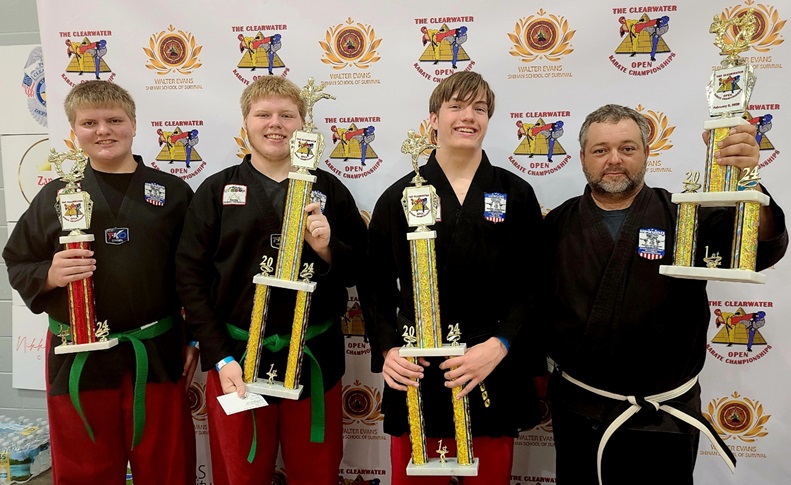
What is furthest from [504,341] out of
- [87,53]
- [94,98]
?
[87,53]

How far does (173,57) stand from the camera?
2.56 metres

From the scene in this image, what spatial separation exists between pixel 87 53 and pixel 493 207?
221cm

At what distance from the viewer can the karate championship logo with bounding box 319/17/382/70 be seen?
2.42 meters

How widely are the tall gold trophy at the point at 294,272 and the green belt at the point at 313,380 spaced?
128mm

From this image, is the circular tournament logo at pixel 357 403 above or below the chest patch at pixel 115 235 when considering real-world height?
below

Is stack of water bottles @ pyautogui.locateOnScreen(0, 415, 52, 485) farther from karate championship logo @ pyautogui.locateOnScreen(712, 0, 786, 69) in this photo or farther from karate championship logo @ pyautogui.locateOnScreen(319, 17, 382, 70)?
karate championship logo @ pyautogui.locateOnScreen(712, 0, 786, 69)

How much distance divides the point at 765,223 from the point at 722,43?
0.58 meters

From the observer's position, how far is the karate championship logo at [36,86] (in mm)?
2916

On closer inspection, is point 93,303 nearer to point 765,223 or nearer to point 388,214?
point 388,214

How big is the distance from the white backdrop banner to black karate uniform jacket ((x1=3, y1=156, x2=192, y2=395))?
577 millimetres

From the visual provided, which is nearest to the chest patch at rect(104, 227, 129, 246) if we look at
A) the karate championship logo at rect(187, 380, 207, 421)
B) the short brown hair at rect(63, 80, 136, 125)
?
the short brown hair at rect(63, 80, 136, 125)

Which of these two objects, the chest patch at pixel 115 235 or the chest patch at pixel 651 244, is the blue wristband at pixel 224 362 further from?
the chest patch at pixel 651 244

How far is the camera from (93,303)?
6.45 ft

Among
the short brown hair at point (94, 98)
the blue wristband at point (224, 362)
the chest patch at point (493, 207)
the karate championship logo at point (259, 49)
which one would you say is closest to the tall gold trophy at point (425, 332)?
the chest patch at point (493, 207)
